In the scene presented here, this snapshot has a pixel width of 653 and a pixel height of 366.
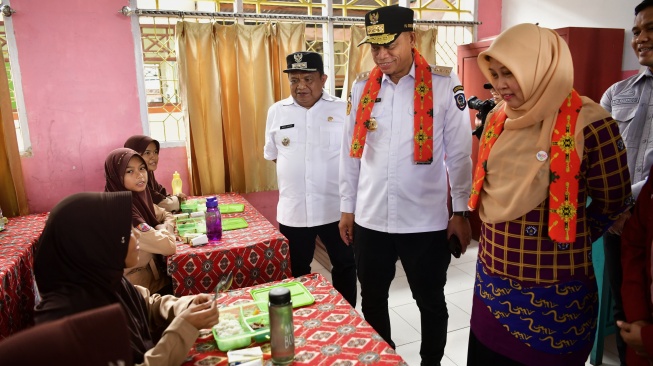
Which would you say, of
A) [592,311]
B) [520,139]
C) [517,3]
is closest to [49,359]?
[520,139]

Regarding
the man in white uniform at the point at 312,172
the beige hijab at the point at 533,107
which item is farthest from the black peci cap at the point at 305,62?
the beige hijab at the point at 533,107

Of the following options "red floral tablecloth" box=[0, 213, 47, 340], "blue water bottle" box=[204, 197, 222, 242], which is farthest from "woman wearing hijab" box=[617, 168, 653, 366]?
"red floral tablecloth" box=[0, 213, 47, 340]

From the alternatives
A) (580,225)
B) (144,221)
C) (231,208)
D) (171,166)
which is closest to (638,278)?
(580,225)

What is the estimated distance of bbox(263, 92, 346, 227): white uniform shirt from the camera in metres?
2.52

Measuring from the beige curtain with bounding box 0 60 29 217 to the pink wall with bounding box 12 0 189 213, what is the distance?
0.10 metres

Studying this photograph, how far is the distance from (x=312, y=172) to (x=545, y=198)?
57.6 inches

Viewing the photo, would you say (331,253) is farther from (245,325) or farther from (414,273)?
(245,325)

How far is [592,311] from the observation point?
4.32 ft

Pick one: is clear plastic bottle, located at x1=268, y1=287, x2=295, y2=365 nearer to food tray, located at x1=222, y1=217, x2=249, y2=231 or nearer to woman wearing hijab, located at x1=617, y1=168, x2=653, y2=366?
woman wearing hijab, located at x1=617, y1=168, x2=653, y2=366

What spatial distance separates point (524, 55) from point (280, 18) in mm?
2762

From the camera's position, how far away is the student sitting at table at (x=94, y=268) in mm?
1116

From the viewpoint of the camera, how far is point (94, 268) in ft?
3.90

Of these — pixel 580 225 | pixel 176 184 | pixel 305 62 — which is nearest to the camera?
pixel 580 225

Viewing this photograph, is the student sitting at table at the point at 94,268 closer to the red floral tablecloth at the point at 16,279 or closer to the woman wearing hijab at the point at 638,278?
the red floral tablecloth at the point at 16,279
